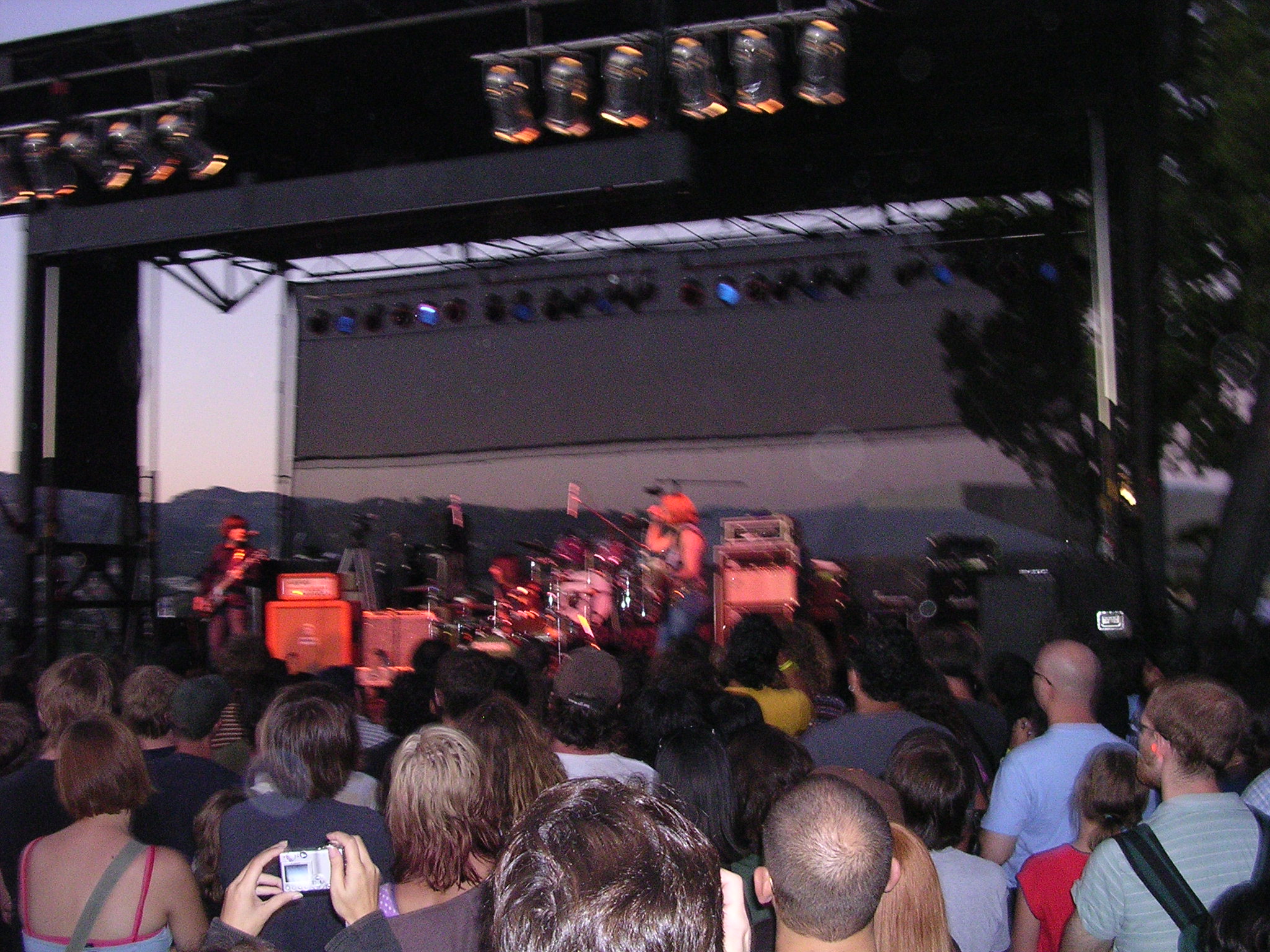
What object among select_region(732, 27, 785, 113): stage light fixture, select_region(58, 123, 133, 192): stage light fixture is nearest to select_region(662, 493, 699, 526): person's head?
select_region(732, 27, 785, 113): stage light fixture

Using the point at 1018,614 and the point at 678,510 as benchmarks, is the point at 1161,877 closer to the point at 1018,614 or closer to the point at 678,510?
the point at 1018,614

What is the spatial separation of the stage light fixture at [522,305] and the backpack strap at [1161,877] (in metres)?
10.4

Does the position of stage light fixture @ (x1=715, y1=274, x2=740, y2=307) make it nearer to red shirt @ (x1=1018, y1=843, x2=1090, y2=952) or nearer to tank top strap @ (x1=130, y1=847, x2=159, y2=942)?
red shirt @ (x1=1018, y1=843, x2=1090, y2=952)

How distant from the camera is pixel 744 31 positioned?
20.5 feet

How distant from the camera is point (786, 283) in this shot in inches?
442

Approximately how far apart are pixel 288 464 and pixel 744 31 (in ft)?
27.5

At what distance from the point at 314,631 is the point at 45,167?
13.8ft

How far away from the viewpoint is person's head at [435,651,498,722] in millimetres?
3395

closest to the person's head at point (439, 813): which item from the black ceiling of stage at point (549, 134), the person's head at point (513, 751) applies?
the person's head at point (513, 751)

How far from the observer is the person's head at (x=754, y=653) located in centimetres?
387

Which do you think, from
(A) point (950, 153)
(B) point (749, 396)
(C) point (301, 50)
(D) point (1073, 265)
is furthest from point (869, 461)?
(C) point (301, 50)

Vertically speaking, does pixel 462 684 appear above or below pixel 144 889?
below

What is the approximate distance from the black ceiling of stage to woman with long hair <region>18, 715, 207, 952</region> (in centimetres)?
472

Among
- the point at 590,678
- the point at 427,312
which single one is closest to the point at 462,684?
the point at 590,678
